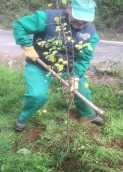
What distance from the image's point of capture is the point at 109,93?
5.61m

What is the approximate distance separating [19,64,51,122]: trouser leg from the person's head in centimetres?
78

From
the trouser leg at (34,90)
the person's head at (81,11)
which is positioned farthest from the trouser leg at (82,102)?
the person's head at (81,11)

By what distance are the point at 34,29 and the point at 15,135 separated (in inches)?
52.5

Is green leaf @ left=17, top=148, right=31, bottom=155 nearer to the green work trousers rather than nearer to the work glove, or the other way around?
the green work trousers

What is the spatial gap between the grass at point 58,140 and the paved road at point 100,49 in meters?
3.16

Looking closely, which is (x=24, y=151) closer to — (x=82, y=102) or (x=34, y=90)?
(x=34, y=90)

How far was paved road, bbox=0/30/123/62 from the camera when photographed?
869 cm

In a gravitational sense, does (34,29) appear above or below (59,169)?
above

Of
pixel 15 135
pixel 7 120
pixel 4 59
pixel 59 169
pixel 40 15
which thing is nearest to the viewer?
pixel 59 169

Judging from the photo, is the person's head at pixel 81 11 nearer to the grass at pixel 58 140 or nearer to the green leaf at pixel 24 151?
the grass at pixel 58 140

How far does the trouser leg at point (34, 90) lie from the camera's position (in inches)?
166

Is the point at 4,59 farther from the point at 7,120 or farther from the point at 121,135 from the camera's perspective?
the point at 121,135

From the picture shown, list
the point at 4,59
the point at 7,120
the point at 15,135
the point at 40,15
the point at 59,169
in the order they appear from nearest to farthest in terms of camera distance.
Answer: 1. the point at 59,169
2. the point at 40,15
3. the point at 15,135
4. the point at 7,120
5. the point at 4,59

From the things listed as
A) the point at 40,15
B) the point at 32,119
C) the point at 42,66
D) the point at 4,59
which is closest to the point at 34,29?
the point at 40,15
